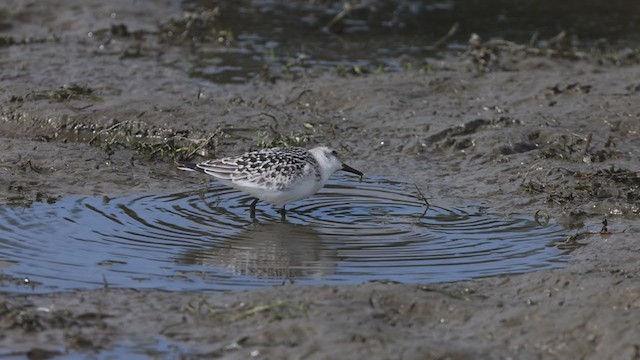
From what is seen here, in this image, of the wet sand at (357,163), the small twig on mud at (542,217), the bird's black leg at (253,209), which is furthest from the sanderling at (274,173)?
the small twig on mud at (542,217)

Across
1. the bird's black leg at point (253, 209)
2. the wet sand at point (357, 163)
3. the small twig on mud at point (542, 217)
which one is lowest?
the bird's black leg at point (253, 209)

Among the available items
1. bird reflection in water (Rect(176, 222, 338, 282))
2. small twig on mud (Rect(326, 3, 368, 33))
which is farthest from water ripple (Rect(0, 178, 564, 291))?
small twig on mud (Rect(326, 3, 368, 33))

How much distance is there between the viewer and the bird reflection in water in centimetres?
916

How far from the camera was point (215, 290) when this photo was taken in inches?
339

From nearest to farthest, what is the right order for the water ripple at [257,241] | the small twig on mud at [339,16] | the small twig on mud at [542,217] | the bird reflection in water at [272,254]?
the water ripple at [257,241] < the bird reflection in water at [272,254] < the small twig on mud at [542,217] < the small twig on mud at [339,16]

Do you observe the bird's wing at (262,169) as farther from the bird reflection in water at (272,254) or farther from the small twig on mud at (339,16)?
the small twig on mud at (339,16)

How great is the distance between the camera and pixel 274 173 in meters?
10.6

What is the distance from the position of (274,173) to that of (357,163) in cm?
195

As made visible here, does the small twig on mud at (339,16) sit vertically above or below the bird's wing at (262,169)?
above

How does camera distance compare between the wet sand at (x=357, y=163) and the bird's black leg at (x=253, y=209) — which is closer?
the wet sand at (x=357, y=163)

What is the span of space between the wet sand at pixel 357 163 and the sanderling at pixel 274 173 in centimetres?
98

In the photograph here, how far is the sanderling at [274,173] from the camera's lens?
1059 centimetres

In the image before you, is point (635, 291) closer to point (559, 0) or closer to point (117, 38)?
point (117, 38)

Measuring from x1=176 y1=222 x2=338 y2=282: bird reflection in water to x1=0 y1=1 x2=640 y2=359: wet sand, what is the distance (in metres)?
0.64
